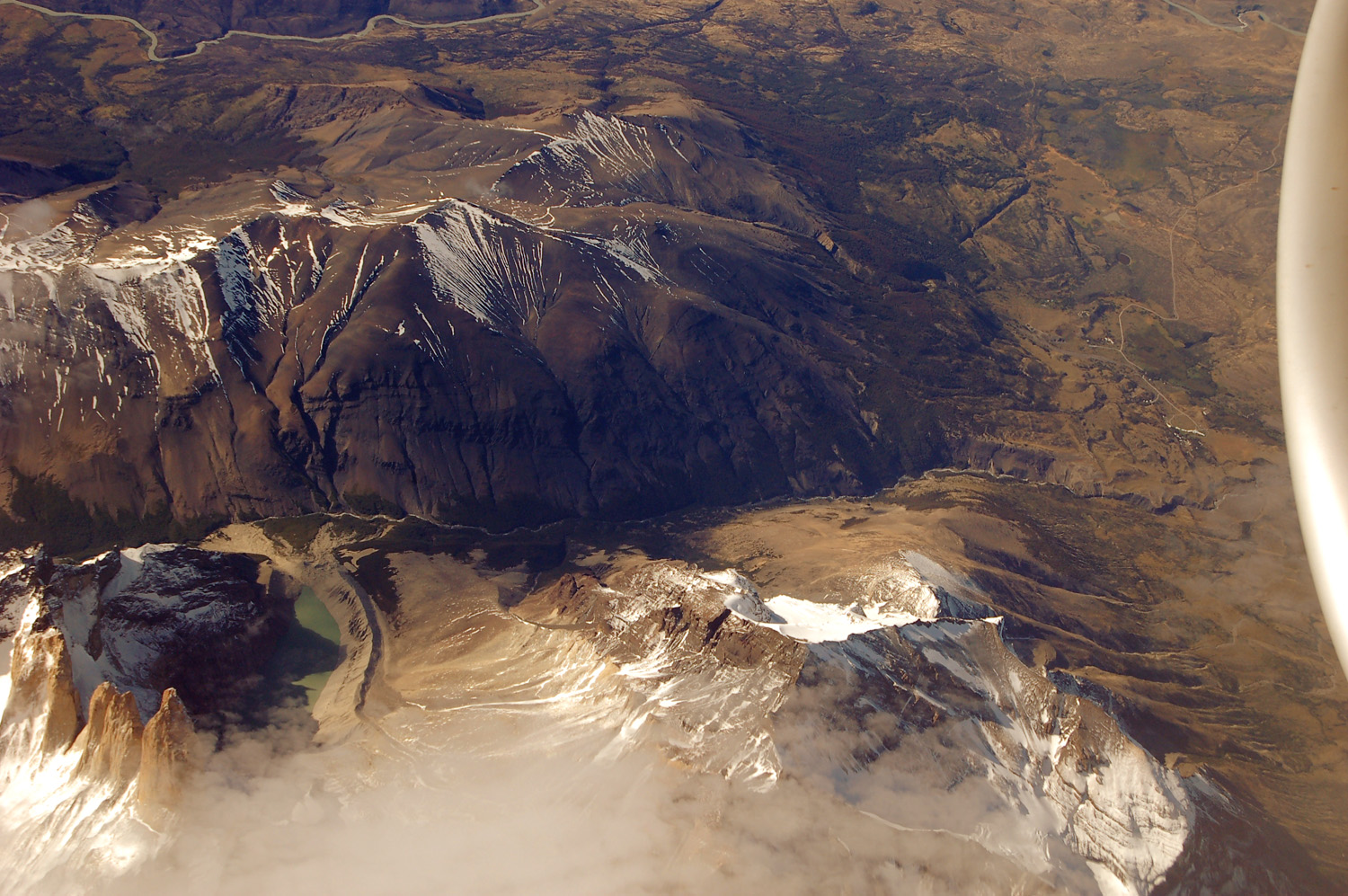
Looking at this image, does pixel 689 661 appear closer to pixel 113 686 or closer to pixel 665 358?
pixel 113 686

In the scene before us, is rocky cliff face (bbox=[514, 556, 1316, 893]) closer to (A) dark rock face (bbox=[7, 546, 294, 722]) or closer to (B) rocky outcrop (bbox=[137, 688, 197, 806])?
(B) rocky outcrop (bbox=[137, 688, 197, 806])

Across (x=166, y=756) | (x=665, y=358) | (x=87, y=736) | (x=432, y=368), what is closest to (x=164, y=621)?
(x=87, y=736)

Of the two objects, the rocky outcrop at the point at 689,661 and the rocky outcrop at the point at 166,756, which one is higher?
the rocky outcrop at the point at 166,756

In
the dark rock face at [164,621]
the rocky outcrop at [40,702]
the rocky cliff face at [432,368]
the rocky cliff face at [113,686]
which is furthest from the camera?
the rocky cliff face at [432,368]

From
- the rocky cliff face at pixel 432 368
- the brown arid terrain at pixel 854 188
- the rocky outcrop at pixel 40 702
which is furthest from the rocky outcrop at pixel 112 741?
the brown arid terrain at pixel 854 188

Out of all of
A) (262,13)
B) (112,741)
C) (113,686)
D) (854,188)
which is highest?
(262,13)

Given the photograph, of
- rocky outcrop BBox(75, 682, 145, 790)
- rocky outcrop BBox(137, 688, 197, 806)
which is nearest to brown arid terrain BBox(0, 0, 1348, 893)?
rocky outcrop BBox(137, 688, 197, 806)

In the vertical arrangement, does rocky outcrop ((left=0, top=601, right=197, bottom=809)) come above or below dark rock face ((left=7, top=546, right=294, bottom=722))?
above

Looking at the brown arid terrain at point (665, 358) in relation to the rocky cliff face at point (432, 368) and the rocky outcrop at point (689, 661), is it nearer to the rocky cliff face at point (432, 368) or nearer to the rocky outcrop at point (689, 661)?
the rocky cliff face at point (432, 368)
